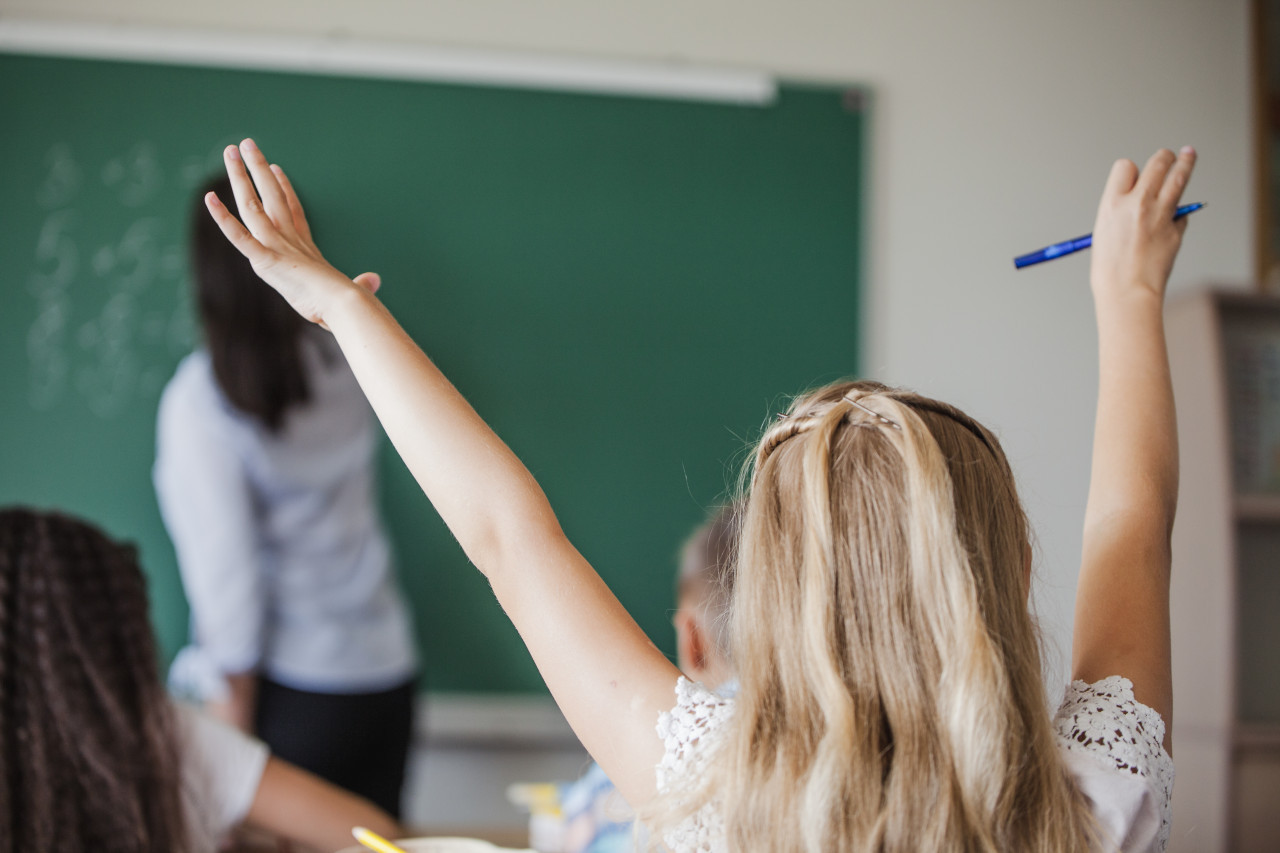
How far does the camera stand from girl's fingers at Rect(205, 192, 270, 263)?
2.43 ft

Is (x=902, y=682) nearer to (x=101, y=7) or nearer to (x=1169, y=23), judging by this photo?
(x=101, y=7)

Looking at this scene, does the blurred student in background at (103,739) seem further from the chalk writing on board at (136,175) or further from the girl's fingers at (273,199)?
the chalk writing on board at (136,175)

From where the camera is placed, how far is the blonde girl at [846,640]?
65cm

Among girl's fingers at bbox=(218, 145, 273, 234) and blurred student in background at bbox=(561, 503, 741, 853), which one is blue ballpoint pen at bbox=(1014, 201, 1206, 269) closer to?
blurred student in background at bbox=(561, 503, 741, 853)

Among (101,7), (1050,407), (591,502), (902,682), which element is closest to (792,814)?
(902,682)

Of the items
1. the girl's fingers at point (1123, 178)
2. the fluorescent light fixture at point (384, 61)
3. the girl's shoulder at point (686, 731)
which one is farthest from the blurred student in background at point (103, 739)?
the fluorescent light fixture at point (384, 61)

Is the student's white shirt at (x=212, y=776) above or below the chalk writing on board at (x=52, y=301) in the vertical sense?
below

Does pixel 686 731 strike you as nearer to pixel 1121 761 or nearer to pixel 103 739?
pixel 1121 761

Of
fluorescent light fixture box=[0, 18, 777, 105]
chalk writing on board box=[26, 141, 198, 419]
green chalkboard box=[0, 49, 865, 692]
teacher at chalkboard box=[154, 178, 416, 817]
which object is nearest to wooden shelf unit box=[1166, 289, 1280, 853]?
green chalkboard box=[0, 49, 865, 692]

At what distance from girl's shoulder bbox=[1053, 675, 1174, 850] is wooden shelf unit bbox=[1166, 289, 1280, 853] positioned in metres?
1.92

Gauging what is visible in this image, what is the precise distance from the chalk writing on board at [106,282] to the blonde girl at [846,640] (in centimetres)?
170

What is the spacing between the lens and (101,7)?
2.31m

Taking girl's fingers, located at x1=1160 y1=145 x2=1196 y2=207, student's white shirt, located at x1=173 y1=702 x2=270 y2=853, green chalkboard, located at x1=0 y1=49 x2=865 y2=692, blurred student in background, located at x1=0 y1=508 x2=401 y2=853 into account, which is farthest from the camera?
Answer: green chalkboard, located at x1=0 y1=49 x2=865 y2=692

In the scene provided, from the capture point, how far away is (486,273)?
7.79ft
